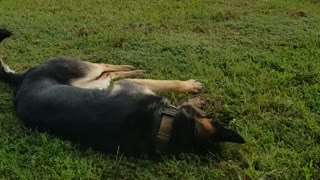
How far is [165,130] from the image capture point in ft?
10.6

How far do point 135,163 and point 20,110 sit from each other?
114cm

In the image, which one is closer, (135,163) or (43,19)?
(135,163)

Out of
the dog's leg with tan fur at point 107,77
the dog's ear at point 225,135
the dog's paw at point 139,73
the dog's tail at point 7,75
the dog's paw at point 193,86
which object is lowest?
the dog's tail at point 7,75

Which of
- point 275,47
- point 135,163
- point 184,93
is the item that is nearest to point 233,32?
point 275,47

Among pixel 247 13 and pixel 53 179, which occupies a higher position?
pixel 247 13

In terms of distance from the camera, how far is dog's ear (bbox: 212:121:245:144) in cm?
311

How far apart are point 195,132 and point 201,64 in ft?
6.14

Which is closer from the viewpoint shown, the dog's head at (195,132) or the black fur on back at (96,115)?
the dog's head at (195,132)

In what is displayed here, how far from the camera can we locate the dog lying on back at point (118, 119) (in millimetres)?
3238

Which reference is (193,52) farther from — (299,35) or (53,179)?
(53,179)

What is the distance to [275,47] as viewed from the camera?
532 cm

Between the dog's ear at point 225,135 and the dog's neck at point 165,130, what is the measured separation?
0.31m

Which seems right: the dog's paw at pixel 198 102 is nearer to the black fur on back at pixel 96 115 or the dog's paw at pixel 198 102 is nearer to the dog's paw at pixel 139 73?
the black fur on back at pixel 96 115

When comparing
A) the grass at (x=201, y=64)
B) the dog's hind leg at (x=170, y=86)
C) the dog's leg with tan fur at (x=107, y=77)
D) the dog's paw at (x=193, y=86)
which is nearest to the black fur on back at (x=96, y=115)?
the grass at (x=201, y=64)
